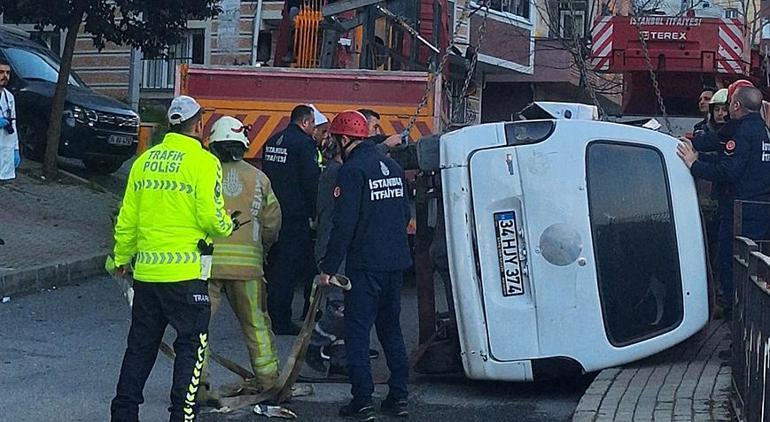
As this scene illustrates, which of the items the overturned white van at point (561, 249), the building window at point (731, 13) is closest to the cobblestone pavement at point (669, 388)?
the overturned white van at point (561, 249)

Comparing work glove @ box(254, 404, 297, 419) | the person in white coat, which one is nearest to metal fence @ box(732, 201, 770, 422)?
work glove @ box(254, 404, 297, 419)

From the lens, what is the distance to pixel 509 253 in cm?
810

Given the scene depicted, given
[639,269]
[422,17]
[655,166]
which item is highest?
[422,17]

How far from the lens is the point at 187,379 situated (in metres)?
6.89

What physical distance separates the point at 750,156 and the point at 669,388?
2.34 metres

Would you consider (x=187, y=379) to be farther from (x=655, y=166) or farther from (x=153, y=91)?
(x=153, y=91)

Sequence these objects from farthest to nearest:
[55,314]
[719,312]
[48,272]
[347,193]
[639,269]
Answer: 1. [48,272]
2. [55,314]
3. [719,312]
4. [639,269]
5. [347,193]

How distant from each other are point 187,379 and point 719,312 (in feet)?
14.1

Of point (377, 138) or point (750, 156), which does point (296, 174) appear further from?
point (750, 156)

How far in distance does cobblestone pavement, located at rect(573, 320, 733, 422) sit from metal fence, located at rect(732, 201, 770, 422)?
0.27 meters

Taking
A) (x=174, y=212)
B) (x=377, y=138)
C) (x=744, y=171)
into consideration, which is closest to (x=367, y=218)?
(x=377, y=138)

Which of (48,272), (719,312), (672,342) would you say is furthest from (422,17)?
(672,342)

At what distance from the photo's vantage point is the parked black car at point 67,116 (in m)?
16.9

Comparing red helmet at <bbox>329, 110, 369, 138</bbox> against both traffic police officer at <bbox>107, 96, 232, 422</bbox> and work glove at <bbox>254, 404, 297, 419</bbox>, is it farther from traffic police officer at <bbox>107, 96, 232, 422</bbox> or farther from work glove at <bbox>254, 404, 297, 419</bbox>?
work glove at <bbox>254, 404, 297, 419</bbox>
